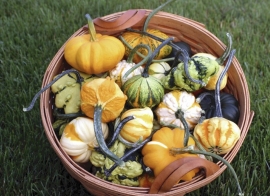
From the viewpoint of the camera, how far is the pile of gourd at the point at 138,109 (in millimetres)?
1438

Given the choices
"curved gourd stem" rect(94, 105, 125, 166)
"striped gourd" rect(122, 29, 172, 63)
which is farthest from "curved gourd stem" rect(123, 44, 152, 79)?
"curved gourd stem" rect(94, 105, 125, 166)

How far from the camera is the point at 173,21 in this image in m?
1.84

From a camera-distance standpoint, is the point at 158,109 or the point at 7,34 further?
the point at 7,34

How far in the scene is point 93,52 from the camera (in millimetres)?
1576

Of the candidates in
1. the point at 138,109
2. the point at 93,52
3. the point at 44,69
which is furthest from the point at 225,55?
the point at 44,69

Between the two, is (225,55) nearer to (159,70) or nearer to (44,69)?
(159,70)

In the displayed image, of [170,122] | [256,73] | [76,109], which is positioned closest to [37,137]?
[76,109]

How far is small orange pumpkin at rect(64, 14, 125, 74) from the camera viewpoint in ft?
5.17

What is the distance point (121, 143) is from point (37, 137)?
1.97 ft

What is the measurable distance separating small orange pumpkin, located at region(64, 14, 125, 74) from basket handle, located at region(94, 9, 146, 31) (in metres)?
0.09

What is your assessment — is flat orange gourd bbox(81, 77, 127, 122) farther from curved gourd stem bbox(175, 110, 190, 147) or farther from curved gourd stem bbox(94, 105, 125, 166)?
curved gourd stem bbox(175, 110, 190, 147)

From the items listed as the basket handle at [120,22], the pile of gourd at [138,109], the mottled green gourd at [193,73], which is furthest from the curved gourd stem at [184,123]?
the basket handle at [120,22]

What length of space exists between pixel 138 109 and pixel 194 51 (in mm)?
562

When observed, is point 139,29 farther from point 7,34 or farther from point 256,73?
point 7,34
